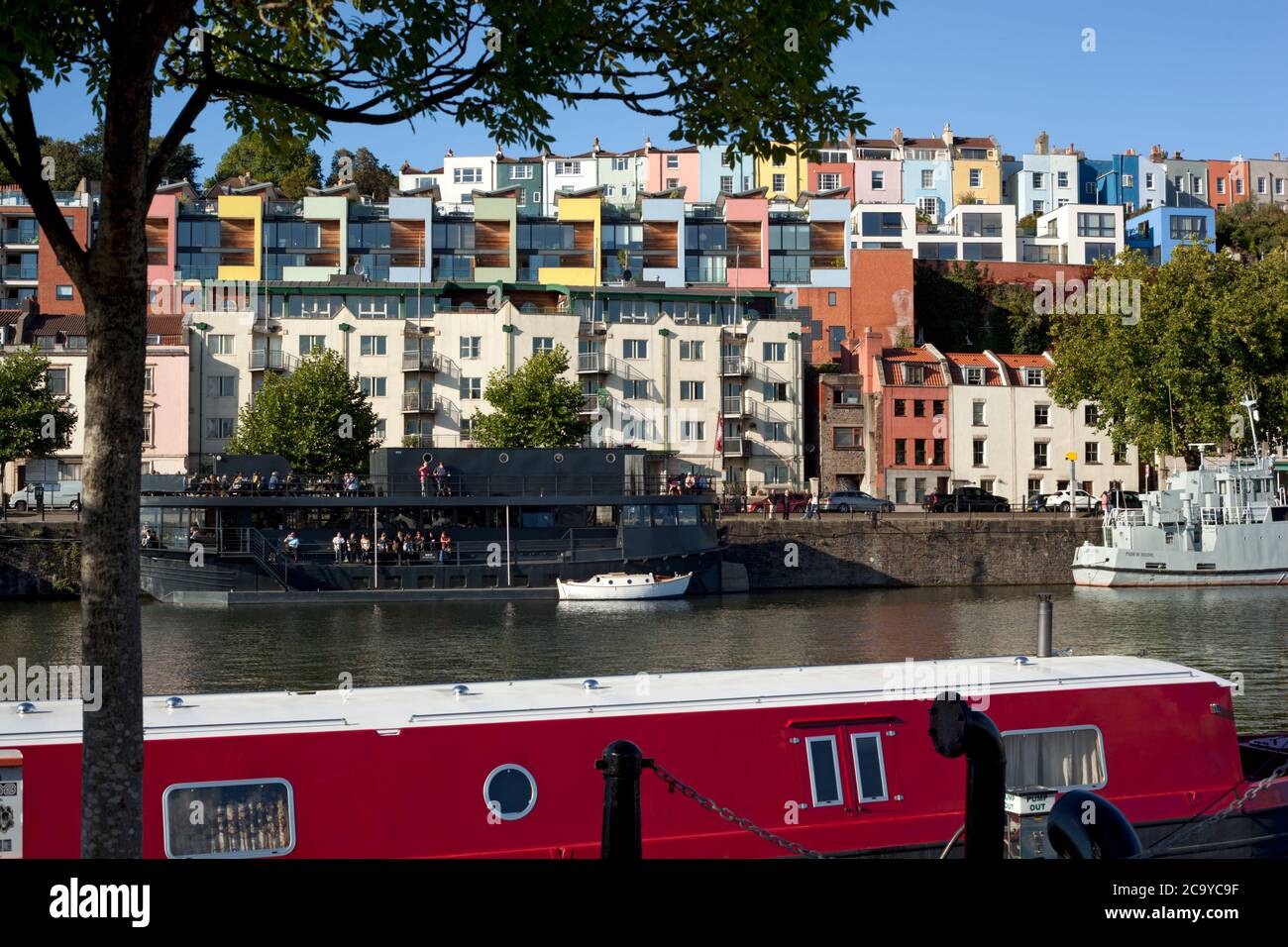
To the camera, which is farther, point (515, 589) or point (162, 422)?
point (162, 422)

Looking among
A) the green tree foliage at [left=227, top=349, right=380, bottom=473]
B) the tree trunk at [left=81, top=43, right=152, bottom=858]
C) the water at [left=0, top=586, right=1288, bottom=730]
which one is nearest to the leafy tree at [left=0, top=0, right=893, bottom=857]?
the tree trunk at [left=81, top=43, right=152, bottom=858]

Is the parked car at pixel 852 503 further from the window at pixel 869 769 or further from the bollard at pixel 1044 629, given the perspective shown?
the window at pixel 869 769

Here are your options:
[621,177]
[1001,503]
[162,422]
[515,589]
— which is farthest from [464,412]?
[621,177]

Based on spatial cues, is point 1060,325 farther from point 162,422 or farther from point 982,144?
point 162,422

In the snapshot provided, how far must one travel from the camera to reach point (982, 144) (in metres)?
115

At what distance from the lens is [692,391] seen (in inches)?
2960

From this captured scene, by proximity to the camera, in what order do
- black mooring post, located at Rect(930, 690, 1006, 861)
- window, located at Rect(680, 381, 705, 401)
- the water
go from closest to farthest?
black mooring post, located at Rect(930, 690, 1006, 861) < the water < window, located at Rect(680, 381, 705, 401)

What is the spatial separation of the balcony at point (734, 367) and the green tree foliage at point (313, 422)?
22.2 metres

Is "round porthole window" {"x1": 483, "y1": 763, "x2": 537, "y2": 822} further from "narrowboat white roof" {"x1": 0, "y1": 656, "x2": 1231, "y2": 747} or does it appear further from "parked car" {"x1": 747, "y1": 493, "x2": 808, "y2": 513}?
"parked car" {"x1": 747, "y1": 493, "x2": 808, "y2": 513}

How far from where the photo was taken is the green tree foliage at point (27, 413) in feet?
198

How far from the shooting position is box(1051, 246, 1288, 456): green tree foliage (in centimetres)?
6412

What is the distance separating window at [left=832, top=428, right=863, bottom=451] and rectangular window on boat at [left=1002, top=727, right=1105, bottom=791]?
64.1 metres

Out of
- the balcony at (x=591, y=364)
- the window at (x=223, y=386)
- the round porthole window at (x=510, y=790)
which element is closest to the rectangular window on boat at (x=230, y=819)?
the round porthole window at (x=510, y=790)
